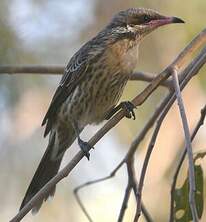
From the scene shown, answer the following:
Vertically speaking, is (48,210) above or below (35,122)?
below

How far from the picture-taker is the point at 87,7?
649 cm

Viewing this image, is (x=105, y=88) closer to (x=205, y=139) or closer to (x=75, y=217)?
(x=205, y=139)

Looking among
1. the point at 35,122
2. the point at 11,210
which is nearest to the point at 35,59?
the point at 35,122

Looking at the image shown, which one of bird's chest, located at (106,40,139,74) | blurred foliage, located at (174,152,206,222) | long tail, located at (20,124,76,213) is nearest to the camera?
blurred foliage, located at (174,152,206,222)

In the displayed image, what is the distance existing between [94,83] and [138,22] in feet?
1.53

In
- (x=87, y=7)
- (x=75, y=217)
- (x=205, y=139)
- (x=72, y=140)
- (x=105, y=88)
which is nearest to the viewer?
(x=105, y=88)

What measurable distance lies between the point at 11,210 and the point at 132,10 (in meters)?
2.26

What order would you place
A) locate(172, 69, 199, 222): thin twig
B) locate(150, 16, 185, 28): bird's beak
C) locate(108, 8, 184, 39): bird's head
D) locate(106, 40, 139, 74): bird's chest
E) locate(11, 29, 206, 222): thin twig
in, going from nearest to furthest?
locate(172, 69, 199, 222): thin twig, locate(11, 29, 206, 222): thin twig, locate(150, 16, 185, 28): bird's beak, locate(108, 8, 184, 39): bird's head, locate(106, 40, 139, 74): bird's chest

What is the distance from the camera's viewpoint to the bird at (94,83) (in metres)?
4.36

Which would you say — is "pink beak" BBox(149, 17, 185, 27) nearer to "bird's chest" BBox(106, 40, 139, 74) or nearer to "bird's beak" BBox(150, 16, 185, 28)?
"bird's beak" BBox(150, 16, 185, 28)

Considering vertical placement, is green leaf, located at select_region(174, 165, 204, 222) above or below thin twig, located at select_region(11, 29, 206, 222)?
below

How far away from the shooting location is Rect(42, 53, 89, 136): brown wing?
14.9 feet

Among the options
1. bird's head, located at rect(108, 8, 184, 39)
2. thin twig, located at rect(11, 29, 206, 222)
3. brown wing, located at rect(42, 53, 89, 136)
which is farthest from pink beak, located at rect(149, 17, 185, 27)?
thin twig, located at rect(11, 29, 206, 222)

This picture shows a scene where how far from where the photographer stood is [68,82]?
15.1 feet
